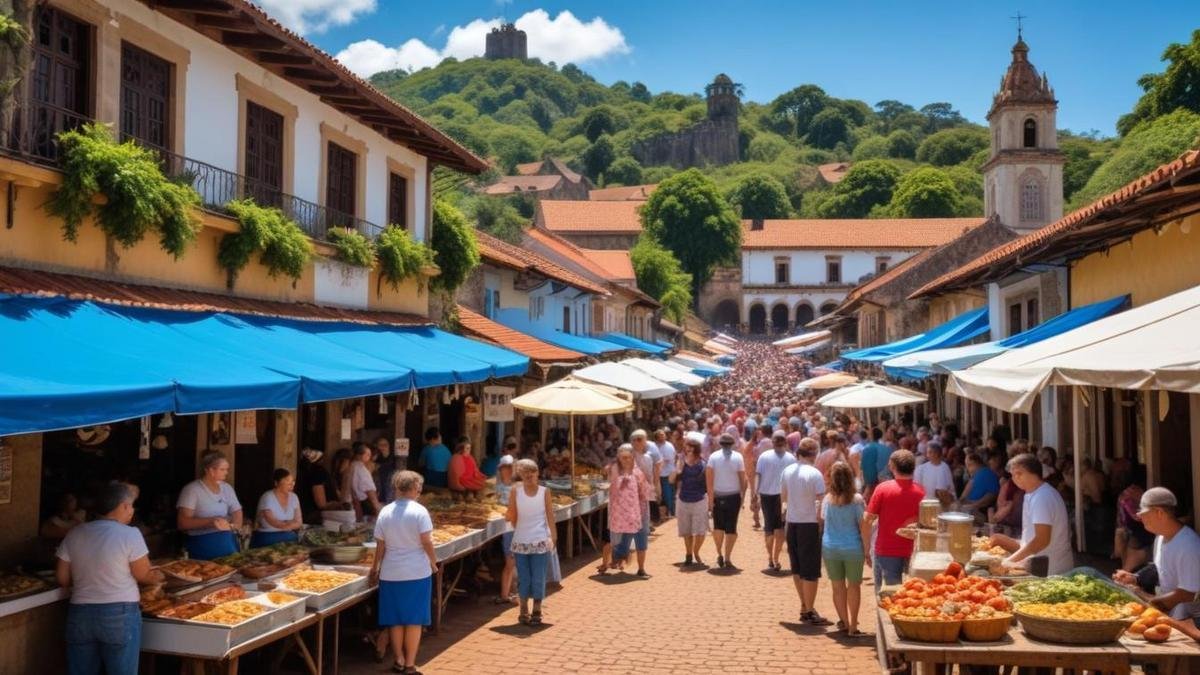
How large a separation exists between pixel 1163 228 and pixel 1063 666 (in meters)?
6.33

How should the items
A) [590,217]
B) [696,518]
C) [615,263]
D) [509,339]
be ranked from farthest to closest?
[590,217]
[615,263]
[509,339]
[696,518]

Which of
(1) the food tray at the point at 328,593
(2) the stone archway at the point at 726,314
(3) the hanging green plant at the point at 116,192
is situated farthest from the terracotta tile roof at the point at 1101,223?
(2) the stone archway at the point at 726,314

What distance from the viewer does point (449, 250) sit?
17.6 metres

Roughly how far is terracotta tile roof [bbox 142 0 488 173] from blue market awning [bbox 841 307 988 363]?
8.68 m

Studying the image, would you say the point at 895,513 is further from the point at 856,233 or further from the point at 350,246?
the point at 856,233

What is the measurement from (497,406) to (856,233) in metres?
71.1

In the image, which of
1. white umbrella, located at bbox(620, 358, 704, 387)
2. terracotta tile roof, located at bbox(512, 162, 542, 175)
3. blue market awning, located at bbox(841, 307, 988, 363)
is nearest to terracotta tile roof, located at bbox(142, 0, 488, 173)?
white umbrella, located at bbox(620, 358, 704, 387)

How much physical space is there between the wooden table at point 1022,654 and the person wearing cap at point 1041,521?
69.5 inches

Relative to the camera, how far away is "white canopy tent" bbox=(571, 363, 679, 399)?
56.2 ft

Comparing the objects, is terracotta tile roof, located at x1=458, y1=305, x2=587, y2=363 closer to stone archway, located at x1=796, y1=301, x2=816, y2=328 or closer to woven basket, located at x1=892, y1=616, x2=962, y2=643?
woven basket, located at x1=892, y1=616, x2=962, y2=643

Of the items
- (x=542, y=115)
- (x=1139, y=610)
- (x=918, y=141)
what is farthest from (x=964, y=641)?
(x=542, y=115)

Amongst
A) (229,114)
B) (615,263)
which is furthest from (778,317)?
(229,114)

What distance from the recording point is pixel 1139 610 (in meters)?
6.13

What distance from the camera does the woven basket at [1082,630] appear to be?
18.9 ft
